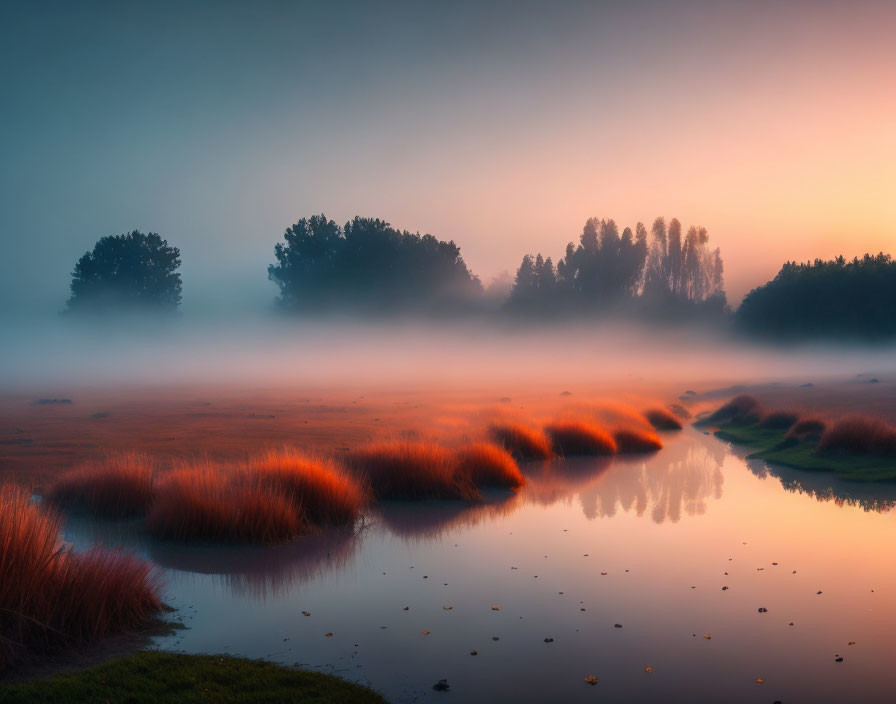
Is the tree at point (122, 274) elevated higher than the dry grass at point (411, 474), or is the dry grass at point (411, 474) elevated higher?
the tree at point (122, 274)

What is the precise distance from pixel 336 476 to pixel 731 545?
306 inches

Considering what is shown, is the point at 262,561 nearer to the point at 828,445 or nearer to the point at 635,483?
the point at 635,483

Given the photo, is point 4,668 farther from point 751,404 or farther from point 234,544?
point 751,404

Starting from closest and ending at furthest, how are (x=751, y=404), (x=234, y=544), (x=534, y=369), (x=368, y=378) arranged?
1. (x=234, y=544)
2. (x=751, y=404)
3. (x=368, y=378)
4. (x=534, y=369)

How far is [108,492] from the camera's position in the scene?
12.6m

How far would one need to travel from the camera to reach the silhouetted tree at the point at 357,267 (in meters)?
78.4

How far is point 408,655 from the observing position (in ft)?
22.3

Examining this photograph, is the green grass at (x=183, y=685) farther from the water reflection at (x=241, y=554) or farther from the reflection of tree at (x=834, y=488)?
the reflection of tree at (x=834, y=488)

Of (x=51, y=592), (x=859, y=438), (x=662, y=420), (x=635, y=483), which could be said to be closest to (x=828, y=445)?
(x=859, y=438)

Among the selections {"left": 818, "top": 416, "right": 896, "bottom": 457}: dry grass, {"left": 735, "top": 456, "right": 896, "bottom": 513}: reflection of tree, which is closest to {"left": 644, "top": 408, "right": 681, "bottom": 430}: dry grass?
{"left": 818, "top": 416, "right": 896, "bottom": 457}: dry grass

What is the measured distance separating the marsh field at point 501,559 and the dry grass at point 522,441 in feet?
0.24

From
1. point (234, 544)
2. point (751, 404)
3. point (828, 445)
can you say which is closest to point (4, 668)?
point (234, 544)

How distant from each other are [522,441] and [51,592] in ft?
50.8

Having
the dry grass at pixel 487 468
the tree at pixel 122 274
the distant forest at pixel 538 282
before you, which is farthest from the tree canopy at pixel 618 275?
the dry grass at pixel 487 468
